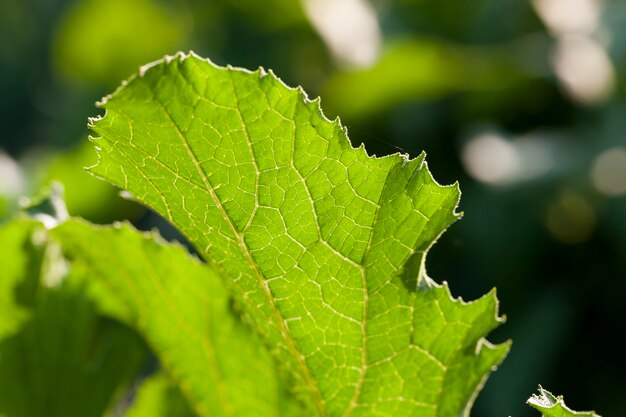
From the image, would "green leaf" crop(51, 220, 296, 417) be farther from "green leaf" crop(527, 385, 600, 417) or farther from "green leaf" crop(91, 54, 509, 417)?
"green leaf" crop(527, 385, 600, 417)

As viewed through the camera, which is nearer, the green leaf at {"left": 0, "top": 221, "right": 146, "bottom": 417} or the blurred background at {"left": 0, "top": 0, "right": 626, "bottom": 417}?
the green leaf at {"left": 0, "top": 221, "right": 146, "bottom": 417}

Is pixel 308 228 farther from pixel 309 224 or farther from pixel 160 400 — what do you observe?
pixel 160 400

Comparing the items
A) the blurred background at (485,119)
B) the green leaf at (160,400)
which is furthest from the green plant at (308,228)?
the blurred background at (485,119)

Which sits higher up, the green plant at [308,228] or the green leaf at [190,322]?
the green plant at [308,228]

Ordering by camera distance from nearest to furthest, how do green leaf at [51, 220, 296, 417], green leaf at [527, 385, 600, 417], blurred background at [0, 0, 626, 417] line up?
green leaf at [527, 385, 600, 417] → green leaf at [51, 220, 296, 417] → blurred background at [0, 0, 626, 417]

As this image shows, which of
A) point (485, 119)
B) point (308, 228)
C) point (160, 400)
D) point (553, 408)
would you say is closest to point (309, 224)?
point (308, 228)

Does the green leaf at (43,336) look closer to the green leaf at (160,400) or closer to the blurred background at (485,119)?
the green leaf at (160,400)

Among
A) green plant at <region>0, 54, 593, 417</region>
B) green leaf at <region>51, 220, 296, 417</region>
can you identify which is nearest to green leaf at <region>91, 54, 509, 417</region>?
green plant at <region>0, 54, 593, 417</region>
